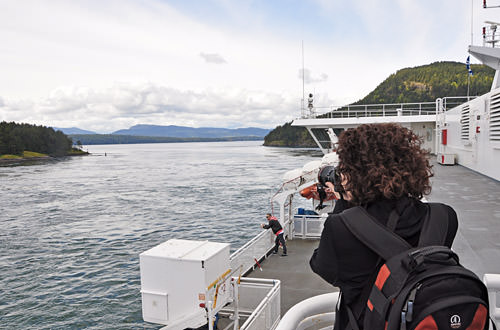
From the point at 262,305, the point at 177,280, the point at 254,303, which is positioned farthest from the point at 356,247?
the point at 254,303

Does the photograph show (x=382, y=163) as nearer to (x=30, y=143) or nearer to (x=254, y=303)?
(x=254, y=303)

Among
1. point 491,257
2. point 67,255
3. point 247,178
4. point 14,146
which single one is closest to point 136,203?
point 67,255

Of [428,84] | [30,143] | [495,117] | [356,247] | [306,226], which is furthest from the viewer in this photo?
[428,84]

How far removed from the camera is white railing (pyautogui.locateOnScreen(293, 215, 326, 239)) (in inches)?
528

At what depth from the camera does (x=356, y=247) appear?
4.89ft

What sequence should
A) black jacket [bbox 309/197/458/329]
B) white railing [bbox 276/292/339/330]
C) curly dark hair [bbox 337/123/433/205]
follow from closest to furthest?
black jacket [bbox 309/197/458/329], curly dark hair [bbox 337/123/433/205], white railing [bbox 276/292/339/330]

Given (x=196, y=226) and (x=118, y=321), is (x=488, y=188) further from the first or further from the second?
(x=196, y=226)

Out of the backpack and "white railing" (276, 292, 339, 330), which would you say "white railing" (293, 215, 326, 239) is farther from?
the backpack

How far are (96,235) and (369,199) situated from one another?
2383 cm

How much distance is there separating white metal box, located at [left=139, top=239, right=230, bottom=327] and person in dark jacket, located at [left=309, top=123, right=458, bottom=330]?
548cm

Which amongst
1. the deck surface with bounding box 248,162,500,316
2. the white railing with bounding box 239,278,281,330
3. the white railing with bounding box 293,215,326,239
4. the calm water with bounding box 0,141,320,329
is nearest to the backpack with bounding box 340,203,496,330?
the deck surface with bounding box 248,162,500,316

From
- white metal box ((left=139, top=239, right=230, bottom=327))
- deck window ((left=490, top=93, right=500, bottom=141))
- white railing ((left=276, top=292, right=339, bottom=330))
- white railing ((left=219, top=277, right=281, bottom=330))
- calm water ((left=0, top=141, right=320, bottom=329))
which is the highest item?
deck window ((left=490, top=93, right=500, bottom=141))

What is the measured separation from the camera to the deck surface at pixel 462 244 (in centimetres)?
649

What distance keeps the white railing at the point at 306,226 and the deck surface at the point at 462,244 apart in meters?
0.35
